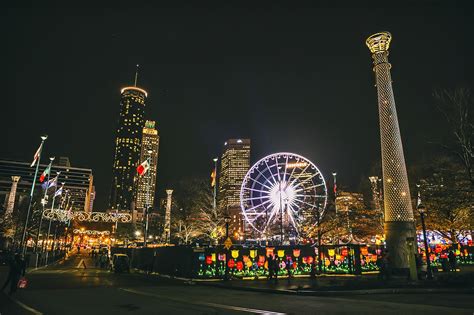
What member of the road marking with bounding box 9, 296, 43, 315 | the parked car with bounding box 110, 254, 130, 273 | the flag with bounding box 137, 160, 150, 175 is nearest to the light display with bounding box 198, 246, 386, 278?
the parked car with bounding box 110, 254, 130, 273

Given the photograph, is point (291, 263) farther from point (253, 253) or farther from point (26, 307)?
point (26, 307)

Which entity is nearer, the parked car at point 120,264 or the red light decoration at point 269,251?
the red light decoration at point 269,251

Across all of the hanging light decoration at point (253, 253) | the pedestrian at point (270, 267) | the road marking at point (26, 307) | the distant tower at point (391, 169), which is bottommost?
the road marking at point (26, 307)

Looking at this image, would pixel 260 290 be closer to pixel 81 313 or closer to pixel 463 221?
pixel 81 313

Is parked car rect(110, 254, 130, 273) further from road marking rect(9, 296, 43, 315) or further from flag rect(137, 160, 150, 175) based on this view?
road marking rect(9, 296, 43, 315)

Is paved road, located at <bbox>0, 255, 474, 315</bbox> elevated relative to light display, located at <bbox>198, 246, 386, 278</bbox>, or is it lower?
lower

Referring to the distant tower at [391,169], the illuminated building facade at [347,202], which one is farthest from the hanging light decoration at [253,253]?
the illuminated building facade at [347,202]

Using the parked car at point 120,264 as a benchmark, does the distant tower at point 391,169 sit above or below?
above

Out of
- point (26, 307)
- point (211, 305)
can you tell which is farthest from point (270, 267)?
point (26, 307)

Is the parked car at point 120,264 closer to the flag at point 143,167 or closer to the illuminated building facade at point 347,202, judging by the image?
the flag at point 143,167

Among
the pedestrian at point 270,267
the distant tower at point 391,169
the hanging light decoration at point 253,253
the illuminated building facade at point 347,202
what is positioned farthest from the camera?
the illuminated building facade at point 347,202

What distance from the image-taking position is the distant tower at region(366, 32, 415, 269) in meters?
25.3

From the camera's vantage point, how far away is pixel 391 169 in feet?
89.2

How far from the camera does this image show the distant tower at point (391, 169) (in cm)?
2533
